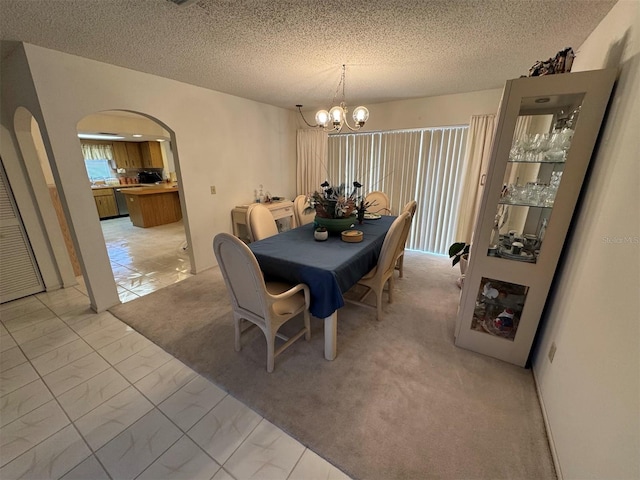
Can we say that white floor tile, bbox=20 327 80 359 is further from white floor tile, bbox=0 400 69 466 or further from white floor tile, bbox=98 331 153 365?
white floor tile, bbox=0 400 69 466

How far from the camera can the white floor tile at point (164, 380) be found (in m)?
1.73

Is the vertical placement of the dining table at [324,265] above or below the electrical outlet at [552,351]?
above

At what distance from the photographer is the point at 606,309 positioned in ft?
3.60

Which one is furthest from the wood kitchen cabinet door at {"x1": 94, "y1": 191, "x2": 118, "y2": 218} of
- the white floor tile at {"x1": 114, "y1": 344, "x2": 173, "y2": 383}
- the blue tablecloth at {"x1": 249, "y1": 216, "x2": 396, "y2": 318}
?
the blue tablecloth at {"x1": 249, "y1": 216, "x2": 396, "y2": 318}

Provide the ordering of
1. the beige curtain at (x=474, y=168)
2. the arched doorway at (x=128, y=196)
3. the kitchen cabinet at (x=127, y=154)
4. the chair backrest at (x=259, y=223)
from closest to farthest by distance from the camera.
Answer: the chair backrest at (x=259, y=223)
the beige curtain at (x=474, y=168)
the arched doorway at (x=128, y=196)
the kitchen cabinet at (x=127, y=154)

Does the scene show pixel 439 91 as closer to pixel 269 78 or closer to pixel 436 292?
pixel 269 78

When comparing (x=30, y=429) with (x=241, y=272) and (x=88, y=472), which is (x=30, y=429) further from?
(x=241, y=272)

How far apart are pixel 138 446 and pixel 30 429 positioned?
73 centimetres

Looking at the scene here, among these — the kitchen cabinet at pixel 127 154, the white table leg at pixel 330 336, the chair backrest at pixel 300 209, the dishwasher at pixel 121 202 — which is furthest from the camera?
the kitchen cabinet at pixel 127 154

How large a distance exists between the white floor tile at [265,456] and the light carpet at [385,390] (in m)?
0.06

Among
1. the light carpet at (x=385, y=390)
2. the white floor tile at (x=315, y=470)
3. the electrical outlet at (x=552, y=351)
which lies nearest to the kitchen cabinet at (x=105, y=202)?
the light carpet at (x=385, y=390)

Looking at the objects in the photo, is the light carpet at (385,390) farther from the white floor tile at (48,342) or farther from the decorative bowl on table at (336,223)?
the decorative bowl on table at (336,223)

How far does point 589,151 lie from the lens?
4.79 feet

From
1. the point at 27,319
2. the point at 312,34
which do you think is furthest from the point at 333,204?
the point at 27,319
